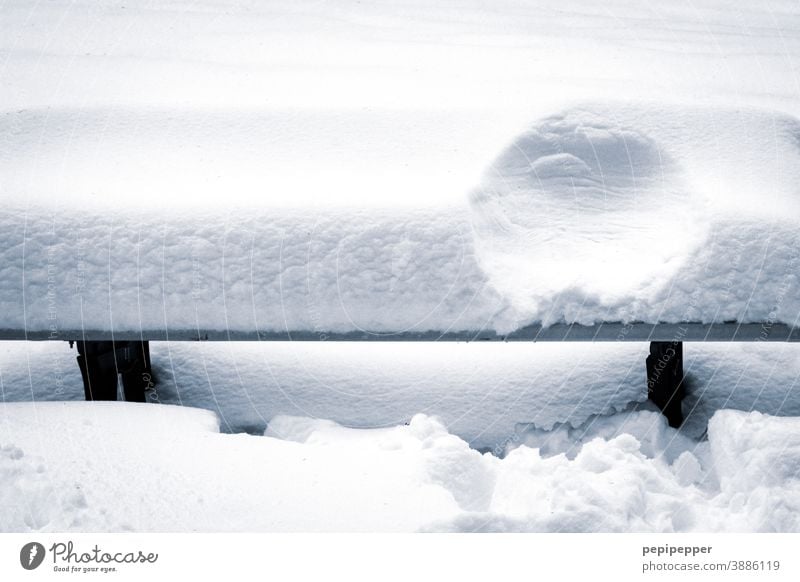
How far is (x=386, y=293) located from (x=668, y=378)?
1314mm

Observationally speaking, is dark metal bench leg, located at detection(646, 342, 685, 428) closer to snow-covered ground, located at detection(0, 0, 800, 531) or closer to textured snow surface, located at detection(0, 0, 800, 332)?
snow-covered ground, located at detection(0, 0, 800, 531)

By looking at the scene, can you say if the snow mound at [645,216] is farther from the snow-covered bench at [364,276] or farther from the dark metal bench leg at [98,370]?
the dark metal bench leg at [98,370]

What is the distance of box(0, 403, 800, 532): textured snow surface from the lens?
7.43 ft

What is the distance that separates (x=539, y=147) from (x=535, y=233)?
0.40 m

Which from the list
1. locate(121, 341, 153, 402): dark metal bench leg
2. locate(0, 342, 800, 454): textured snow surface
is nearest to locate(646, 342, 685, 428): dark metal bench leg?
locate(0, 342, 800, 454): textured snow surface

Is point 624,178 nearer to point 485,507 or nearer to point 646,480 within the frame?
point 646,480

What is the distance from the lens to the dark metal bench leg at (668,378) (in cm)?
330

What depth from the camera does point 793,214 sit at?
3.08m

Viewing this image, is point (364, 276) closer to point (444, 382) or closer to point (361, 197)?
point (361, 197)

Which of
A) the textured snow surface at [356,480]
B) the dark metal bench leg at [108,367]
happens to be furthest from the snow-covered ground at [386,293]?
the dark metal bench leg at [108,367]

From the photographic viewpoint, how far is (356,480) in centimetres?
242

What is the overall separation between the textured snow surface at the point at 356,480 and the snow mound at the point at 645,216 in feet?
1.68

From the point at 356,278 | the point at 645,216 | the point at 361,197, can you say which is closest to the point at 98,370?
the point at 356,278

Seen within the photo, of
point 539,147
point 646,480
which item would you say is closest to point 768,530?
point 646,480
